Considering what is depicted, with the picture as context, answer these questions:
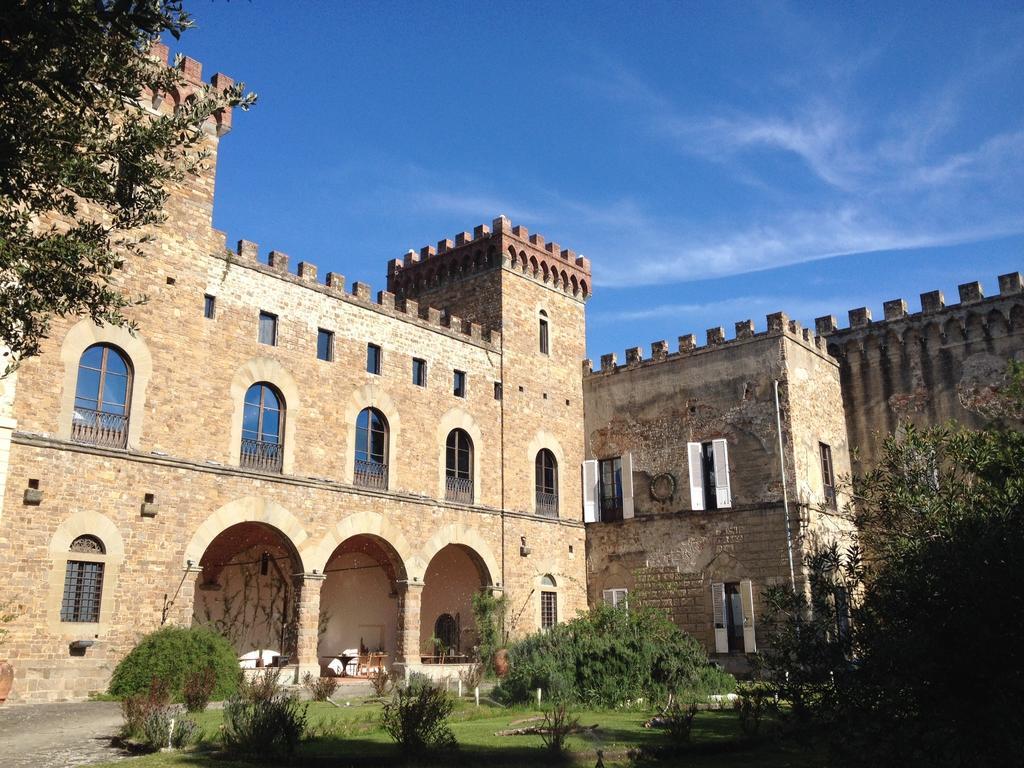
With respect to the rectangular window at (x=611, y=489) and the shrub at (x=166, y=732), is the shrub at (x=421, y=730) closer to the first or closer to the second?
the shrub at (x=166, y=732)

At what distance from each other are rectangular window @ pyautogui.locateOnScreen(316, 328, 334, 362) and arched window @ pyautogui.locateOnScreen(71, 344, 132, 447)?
4.77 meters

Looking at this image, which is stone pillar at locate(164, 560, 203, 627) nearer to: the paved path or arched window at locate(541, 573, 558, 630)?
the paved path

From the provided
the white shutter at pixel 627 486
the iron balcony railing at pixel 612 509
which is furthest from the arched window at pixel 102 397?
the iron balcony railing at pixel 612 509

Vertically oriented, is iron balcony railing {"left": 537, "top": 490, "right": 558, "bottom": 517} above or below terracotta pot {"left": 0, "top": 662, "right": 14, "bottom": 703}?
above

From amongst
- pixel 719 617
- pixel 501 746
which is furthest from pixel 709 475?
pixel 501 746

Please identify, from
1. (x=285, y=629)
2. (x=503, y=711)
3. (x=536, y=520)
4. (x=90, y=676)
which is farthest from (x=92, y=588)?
(x=536, y=520)

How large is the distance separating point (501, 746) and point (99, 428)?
1004cm

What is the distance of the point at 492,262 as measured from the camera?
87.6 feet

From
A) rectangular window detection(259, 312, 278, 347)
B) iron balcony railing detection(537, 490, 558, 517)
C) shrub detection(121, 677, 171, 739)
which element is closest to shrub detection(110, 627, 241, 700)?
shrub detection(121, 677, 171, 739)

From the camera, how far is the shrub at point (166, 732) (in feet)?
35.4

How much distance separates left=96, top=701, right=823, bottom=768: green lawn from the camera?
10078 millimetres

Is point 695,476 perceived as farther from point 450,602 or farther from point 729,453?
point 450,602

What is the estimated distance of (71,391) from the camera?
1648cm

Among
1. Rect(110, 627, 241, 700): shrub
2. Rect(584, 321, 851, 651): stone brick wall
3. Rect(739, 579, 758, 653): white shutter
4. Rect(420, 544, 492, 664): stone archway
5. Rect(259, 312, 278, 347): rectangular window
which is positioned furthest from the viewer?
Rect(420, 544, 492, 664): stone archway
